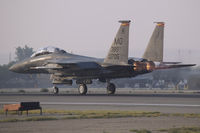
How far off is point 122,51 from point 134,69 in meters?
1.91

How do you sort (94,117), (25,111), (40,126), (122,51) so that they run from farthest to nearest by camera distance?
(122,51), (25,111), (94,117), (40,126)

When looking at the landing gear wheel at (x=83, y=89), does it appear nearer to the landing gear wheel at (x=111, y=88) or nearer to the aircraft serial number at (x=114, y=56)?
the landing gear wheel at (x=111, y=88)

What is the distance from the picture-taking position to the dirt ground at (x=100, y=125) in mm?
16875

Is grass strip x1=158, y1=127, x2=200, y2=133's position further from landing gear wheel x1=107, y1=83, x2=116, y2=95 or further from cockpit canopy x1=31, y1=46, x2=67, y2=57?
cockpit canopy x1=31, y1=46, x2=67, y2=57

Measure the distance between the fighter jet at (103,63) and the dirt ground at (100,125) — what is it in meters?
16.7

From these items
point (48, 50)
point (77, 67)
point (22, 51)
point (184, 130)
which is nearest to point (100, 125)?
point (184, 130)

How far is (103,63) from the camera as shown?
1522 inches

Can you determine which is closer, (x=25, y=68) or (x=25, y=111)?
(x=25, y=111)

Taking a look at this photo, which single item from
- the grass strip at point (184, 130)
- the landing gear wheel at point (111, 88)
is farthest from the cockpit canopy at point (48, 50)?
the grass strip at point (184, 130)

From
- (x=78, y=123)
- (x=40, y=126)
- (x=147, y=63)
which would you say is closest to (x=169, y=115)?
(x=78, y=123)

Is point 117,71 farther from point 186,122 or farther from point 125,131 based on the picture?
point 125,131

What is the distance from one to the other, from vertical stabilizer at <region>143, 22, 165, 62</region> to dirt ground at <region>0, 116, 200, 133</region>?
19.0 metres

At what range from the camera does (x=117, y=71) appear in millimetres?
38281

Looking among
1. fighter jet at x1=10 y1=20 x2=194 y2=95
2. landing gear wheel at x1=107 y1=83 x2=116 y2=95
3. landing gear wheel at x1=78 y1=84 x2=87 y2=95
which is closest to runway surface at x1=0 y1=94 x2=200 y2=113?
fighter jet at x1=10 y1=20 x2=194 y2=95
